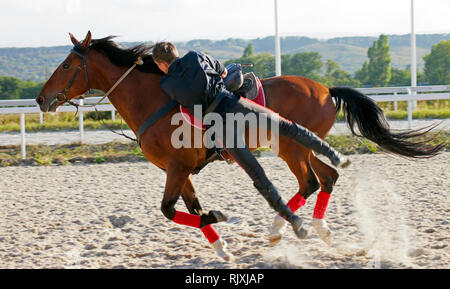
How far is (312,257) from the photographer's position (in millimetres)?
4172

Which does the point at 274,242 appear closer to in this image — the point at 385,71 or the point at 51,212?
the point at 51,212

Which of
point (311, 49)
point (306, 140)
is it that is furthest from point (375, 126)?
point (311, 49)

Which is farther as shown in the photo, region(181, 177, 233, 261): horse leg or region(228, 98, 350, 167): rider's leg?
region(181, 177, 233, 261): horse leg

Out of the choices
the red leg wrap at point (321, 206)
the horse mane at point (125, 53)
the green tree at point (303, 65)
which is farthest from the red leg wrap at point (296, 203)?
the green tree at point (303, 65)

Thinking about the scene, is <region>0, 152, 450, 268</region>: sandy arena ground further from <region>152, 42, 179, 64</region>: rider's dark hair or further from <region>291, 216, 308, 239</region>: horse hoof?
<region>152, 42, 179, 64</region>: rider's dark hair

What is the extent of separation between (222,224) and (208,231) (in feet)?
3.18

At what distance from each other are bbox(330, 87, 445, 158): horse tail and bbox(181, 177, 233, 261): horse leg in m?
1.73

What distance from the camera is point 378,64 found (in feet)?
94.0

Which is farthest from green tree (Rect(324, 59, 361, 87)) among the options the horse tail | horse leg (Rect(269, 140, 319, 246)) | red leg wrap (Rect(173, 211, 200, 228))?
red leg wrap (Rect(173, 211, 200, 228))

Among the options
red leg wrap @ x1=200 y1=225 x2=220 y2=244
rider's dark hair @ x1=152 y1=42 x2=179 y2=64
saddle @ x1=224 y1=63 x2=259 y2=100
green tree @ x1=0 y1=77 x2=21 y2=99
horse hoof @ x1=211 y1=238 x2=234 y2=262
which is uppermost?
green tree @ x1=0 y1=77 x2=21 y2=99

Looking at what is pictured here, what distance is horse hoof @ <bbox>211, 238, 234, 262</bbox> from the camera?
4172 mm

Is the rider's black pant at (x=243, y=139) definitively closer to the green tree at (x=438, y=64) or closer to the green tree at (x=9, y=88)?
the green tree at (x=438, y=64)

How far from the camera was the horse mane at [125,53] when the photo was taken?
4.47m
